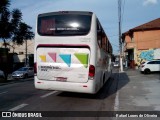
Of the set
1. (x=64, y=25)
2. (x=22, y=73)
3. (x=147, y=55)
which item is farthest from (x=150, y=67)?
(x=64, y=25)

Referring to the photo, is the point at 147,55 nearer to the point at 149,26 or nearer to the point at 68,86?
the point at 149,26

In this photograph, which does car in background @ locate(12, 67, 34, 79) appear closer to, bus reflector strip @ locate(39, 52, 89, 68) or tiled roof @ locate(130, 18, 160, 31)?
tiled roof @ locate(130, 18, 160, 31)

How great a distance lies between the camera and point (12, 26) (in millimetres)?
31641

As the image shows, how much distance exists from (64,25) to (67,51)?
1.06 meters

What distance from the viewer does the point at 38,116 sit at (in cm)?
905

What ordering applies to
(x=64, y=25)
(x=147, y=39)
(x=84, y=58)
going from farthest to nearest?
(x=147, y=39), (x=64, y=25), (x=84, y=58)

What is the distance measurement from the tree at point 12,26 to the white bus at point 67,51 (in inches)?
750

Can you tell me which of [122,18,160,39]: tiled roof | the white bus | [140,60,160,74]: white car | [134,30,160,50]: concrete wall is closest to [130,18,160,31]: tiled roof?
[122,18,160,39]: tiled roof

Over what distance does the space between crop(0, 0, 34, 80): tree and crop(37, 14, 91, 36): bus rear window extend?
1883 cm

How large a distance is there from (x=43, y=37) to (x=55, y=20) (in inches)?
33.0

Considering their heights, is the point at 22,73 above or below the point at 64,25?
below

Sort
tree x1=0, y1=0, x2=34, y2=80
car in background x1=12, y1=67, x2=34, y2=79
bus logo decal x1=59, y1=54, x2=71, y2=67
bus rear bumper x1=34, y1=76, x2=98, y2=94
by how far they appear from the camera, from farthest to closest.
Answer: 1. car in background x1=12, y1=67, x2=34, y2=79
2. tree x1=0, y1=0, x2=34, y2=80
3. bus logo decal x1=59, y1=54, x2=71, y2=67
4. bus rear bumper x1=34, y1=76, x2=98, y2=94

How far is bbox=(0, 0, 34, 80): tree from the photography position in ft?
100

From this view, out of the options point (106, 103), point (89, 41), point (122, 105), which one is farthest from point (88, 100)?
point (89, 41)
